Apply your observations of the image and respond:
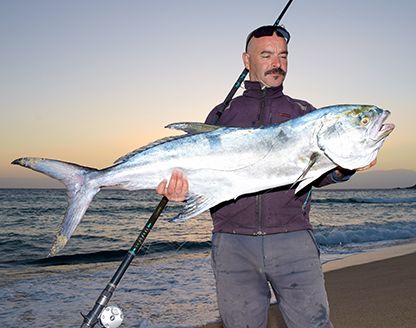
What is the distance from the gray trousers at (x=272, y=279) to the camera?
3.17m

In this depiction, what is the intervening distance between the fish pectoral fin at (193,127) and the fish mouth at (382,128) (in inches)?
39.3

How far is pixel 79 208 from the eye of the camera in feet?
9.91

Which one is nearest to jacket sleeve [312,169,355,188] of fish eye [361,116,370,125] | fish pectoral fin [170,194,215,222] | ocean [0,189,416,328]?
fish eye [361,116,370,125]

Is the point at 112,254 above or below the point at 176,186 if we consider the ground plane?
below

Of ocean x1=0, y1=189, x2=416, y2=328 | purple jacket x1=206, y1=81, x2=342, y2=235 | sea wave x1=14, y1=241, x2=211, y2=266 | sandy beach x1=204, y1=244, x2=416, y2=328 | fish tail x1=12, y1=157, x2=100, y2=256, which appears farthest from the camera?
sea wave x1=14, y1=241, x2=211, y2=266

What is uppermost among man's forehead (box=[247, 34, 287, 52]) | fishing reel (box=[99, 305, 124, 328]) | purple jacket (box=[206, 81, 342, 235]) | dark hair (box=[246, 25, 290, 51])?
dark hair (box=[246, 25, 290, 51])

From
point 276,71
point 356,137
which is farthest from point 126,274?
point 356,137

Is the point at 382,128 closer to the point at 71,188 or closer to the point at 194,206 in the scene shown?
the point at 194,206

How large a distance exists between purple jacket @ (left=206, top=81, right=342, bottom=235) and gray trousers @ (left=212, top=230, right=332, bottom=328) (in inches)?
3.0

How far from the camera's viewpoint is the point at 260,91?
11.6 feet

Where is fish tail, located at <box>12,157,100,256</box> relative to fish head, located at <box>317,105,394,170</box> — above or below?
below

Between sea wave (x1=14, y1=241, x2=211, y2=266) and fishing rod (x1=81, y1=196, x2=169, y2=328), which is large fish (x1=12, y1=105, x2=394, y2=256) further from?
sea wave (x1=14, y1=241, x2=211, y2=266)

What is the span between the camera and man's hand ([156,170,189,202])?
3125mm

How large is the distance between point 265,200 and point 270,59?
43.1 inches
